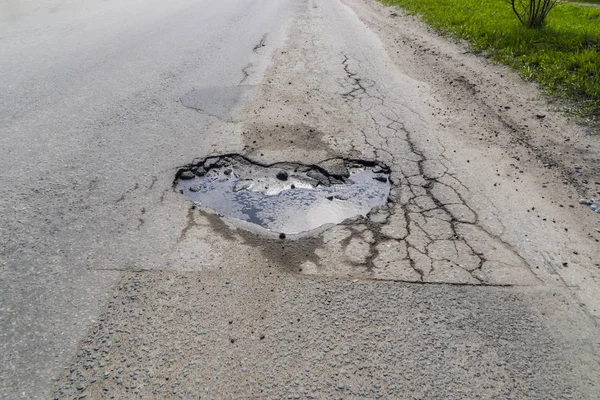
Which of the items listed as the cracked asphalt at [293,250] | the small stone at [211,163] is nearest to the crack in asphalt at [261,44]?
the cracked asphalt at [293,250]

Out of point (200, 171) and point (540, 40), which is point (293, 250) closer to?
point (200, 171)

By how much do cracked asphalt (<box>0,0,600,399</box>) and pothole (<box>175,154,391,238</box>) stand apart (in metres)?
0.14

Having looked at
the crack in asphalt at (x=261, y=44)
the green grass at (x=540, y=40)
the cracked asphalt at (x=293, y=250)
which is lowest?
the cracked asphalt at (x=293, y=250)

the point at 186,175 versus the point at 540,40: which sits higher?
the point at 540,40

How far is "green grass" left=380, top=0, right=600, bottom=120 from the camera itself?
6.56 metres

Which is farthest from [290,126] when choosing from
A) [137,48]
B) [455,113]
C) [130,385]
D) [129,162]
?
[137,48]

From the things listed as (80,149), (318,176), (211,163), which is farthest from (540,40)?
(80,149)

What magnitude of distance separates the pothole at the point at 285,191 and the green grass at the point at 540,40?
3.45m

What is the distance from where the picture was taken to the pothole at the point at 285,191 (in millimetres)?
3887

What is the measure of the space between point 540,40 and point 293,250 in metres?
7.50

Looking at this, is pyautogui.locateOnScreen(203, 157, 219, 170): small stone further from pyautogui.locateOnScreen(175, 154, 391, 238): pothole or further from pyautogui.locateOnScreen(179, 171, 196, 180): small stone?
pyautogui.locateOnScreen(179, 171, 196, 180): small stone

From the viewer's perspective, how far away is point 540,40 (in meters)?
8.45

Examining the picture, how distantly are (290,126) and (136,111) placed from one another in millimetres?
1973

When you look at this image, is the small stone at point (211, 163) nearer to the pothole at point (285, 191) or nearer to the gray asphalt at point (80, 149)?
the pothole at point (285, 191)
